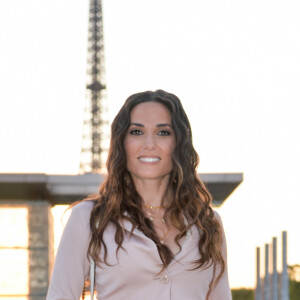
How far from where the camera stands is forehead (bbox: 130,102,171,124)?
3.25 metres

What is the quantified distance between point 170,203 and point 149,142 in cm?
29

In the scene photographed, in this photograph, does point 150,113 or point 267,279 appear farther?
point 267,279

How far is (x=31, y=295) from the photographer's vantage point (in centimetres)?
1368

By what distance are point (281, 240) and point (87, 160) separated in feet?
123

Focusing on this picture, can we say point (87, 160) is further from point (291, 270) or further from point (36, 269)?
point (36, 269)

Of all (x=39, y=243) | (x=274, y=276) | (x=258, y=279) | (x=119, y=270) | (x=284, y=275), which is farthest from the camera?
(x=258, y=279)

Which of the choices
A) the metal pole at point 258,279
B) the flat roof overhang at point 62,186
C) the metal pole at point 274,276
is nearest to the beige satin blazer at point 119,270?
the flat roof overhang at point 62,186

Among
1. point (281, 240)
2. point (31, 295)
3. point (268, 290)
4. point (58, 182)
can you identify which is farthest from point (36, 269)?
point (268, 290)

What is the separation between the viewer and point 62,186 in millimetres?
13188

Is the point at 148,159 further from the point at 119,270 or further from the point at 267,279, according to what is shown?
the point at 267,279

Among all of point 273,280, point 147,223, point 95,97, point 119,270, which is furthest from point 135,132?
point 95,97

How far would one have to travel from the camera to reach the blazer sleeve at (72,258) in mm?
3137

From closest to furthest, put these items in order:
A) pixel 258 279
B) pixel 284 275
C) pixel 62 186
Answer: pixel 62 186 → pixel 284 275 → pixel 258 279

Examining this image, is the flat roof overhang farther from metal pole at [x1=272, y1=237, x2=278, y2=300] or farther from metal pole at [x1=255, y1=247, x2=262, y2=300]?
metal pole at [x1=255, y1=247, x2=262, y2=300]
